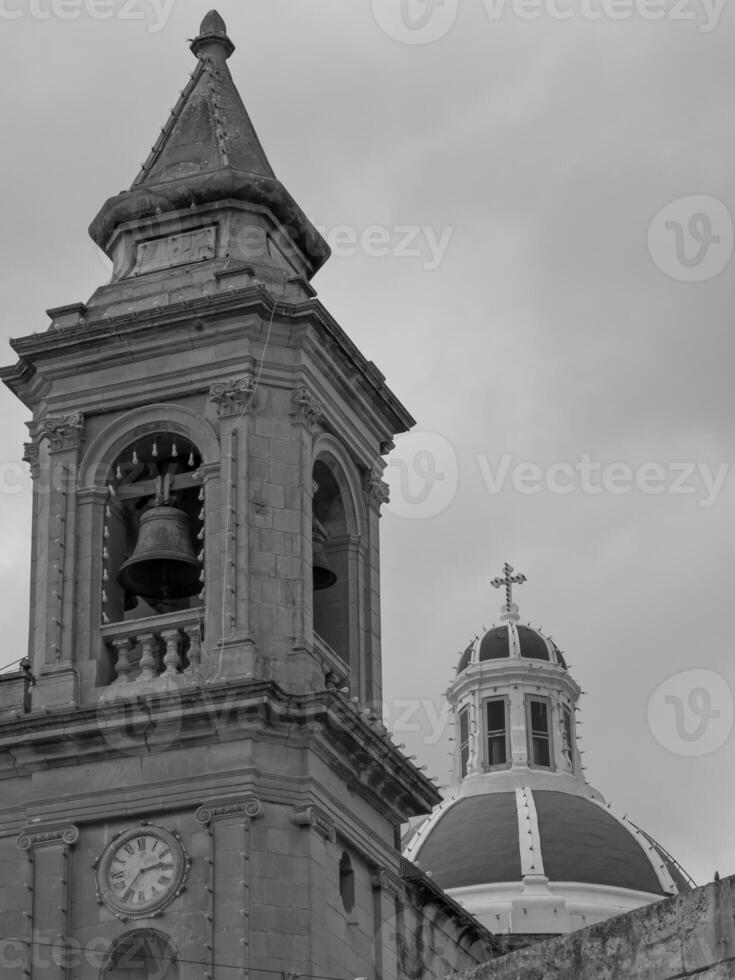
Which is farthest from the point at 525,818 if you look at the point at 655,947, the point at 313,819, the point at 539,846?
the point at 655,947

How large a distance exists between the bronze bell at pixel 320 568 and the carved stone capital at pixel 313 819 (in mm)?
4305

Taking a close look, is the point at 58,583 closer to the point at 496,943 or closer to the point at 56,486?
the point at 56,486

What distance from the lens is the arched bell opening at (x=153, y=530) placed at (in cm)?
3481

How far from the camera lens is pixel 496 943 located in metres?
39.8

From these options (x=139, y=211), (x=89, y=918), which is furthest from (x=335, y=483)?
(x=89, y=918)

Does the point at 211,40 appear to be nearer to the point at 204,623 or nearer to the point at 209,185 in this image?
the point at 209,185

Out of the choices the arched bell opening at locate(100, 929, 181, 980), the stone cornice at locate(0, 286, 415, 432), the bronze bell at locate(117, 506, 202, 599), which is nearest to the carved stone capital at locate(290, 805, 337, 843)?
the arched bell opening at locate(100, 929, 181, 980)

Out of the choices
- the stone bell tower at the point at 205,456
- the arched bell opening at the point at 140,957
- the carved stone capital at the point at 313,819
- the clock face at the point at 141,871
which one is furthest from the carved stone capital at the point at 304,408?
the arched bell opening at the point at 140,957

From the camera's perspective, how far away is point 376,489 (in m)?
37.4

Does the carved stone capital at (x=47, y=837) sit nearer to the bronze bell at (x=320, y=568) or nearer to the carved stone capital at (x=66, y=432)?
the bronze bell at (x=320, y=568)

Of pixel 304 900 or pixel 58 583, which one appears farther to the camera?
pixel 58 583

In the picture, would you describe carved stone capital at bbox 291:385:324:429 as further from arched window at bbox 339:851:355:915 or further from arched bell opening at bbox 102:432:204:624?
arched window at bbox 339:851:355:915

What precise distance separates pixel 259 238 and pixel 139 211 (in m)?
1.83

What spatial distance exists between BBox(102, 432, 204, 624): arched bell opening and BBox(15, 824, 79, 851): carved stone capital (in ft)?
10.3
